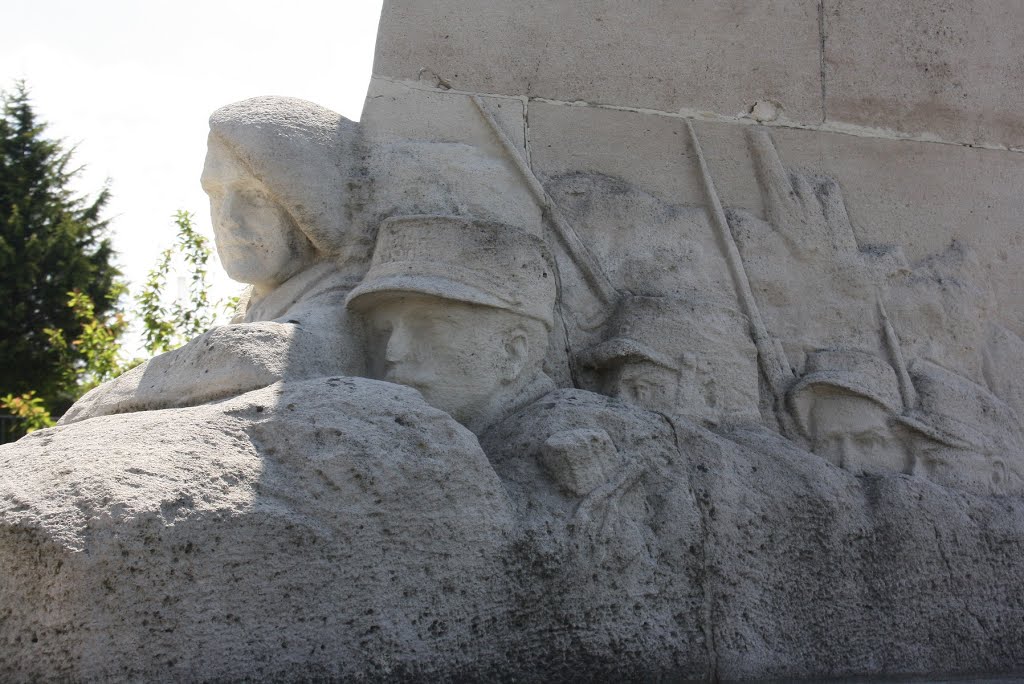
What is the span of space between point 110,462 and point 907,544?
2365 millimetres

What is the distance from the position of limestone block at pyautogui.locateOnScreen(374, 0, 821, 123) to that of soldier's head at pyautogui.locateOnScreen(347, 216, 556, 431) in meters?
0.83

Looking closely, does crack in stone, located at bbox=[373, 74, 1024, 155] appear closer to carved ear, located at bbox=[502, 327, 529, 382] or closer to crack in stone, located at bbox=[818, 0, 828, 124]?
crack in stone, located at bbox=[818, 0, 828, 124]

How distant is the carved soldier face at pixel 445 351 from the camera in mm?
3523

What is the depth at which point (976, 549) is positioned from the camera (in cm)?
387

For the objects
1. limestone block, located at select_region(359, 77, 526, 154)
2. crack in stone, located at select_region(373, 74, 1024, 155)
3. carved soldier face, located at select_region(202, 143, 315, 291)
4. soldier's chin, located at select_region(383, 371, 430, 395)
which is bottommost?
soldier's chin, located at select_region(383, 371, 430, 395)

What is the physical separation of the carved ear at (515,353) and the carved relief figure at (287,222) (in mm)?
438

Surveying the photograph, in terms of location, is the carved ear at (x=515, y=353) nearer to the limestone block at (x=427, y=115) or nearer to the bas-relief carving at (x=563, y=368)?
the bas-relief carving at (x=563, y=368)

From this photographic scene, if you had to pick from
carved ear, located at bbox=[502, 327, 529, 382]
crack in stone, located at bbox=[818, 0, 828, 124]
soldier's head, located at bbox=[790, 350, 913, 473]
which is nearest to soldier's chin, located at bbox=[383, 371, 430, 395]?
carved ear, located at bbox=[502, 327, 529, 382]

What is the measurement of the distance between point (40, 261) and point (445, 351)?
12.6 metres

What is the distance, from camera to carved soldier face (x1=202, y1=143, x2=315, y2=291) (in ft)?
12.5

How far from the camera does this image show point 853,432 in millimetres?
4102

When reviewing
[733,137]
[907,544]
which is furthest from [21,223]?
[907,544]

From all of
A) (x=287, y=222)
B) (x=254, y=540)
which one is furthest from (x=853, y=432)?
(x=254, y=540)

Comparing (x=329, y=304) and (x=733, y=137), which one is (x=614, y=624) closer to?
(x=329, y=304)
